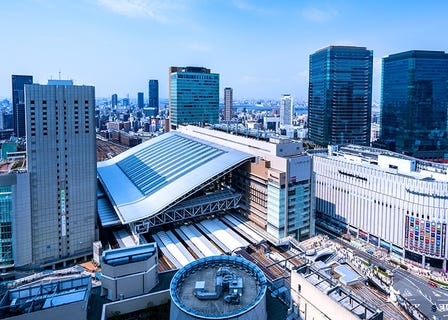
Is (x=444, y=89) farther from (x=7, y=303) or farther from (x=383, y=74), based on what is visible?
(x=7, y=303)

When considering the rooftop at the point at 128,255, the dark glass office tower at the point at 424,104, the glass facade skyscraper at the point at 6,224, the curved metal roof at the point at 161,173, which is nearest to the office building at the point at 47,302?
the rooftop at the point at 128,255

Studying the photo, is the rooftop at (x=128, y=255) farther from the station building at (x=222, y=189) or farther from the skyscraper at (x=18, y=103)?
the skyscraper at (x=18, y=103)

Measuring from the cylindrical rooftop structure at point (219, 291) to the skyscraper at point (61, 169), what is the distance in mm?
26991

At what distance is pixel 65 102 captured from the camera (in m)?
45.1

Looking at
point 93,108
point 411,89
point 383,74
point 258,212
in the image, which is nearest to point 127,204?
point 93,108

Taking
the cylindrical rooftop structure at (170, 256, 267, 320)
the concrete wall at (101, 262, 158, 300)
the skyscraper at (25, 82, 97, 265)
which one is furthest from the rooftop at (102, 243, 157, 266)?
the skyscraper at (25, 82, 97, 265)

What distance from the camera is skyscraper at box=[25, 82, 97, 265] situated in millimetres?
43906

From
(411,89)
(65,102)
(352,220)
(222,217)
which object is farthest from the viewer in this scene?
(411,89)

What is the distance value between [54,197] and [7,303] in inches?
945

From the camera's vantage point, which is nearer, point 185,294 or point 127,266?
point 185,294

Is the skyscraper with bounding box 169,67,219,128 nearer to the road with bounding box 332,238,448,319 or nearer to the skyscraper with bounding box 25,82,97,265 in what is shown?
the skyscraper with bounding box 25,82,97,265

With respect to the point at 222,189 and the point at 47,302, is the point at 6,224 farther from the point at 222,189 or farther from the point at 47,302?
the point at 222,189

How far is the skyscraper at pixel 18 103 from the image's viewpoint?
13400 cm

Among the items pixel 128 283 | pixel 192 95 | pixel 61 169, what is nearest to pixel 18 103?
pixel 192 95
